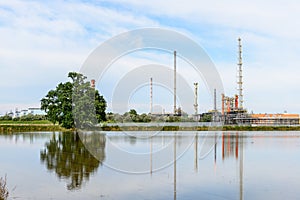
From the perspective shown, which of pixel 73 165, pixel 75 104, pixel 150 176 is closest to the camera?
pixel 150 176

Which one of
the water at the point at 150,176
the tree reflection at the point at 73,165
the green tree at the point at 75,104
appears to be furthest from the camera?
the green tree at the point at 75,104

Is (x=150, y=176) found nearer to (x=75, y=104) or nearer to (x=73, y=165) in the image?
(x=73, y=165)

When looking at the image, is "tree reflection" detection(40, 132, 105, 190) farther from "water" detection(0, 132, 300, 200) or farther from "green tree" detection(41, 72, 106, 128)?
"green tree" detection(41, 72, 106, 128)

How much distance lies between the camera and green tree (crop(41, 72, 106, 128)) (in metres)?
51.9

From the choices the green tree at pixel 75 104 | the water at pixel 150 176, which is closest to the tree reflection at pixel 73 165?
the water at pixel 150 176

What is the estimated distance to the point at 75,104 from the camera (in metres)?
52.7

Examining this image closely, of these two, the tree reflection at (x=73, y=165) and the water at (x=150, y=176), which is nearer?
the water at (x=150, y=176)

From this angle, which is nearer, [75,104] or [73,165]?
[73,165]

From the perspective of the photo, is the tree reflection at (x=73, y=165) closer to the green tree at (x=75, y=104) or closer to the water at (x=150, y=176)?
the water at (x=150, y=176)

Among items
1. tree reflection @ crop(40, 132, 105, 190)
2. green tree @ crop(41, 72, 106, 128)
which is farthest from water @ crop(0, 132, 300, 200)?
green tree @ crop(41, 72, 106, 128)

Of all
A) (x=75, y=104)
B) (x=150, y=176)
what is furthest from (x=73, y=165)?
(x=75, y=104)

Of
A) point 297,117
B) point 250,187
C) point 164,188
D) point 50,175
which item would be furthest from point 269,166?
point 297,117

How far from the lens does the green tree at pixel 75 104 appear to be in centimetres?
5194

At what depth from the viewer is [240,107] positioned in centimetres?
9300
